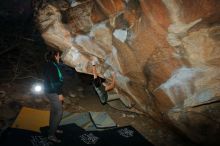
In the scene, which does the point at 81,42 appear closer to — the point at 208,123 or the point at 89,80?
the point at 89,80

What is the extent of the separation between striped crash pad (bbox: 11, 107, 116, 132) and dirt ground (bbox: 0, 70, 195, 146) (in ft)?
1.27

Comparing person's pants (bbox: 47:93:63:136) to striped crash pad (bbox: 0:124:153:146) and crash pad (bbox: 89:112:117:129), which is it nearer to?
striped crash pad (bbox: 0:124:153:146)

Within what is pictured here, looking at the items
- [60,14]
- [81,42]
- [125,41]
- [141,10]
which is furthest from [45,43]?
[141,10]

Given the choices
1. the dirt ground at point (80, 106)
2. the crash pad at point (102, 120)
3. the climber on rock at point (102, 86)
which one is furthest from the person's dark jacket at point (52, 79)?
the climber on rock at point (102, 86)

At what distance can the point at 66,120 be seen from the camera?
802cm

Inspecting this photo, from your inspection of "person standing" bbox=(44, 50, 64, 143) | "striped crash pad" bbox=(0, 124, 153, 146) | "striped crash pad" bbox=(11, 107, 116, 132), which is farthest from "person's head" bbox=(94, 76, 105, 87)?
"person standing" bbox=(44, 50, 64, 143)

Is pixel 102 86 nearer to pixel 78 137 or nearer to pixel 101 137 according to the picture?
pixel 101 137

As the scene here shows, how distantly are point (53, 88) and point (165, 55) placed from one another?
10.8 feet

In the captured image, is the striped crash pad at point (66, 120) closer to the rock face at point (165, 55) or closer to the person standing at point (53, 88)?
the person standing at point (53, 88)

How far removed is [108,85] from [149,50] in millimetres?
2950

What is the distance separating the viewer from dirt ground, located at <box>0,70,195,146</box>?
7.91 metres

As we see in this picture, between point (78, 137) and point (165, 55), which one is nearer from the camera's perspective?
point (78, 137)

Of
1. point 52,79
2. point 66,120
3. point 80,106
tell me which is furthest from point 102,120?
point 52,79

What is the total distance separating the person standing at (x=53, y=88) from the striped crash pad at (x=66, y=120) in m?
0.71
